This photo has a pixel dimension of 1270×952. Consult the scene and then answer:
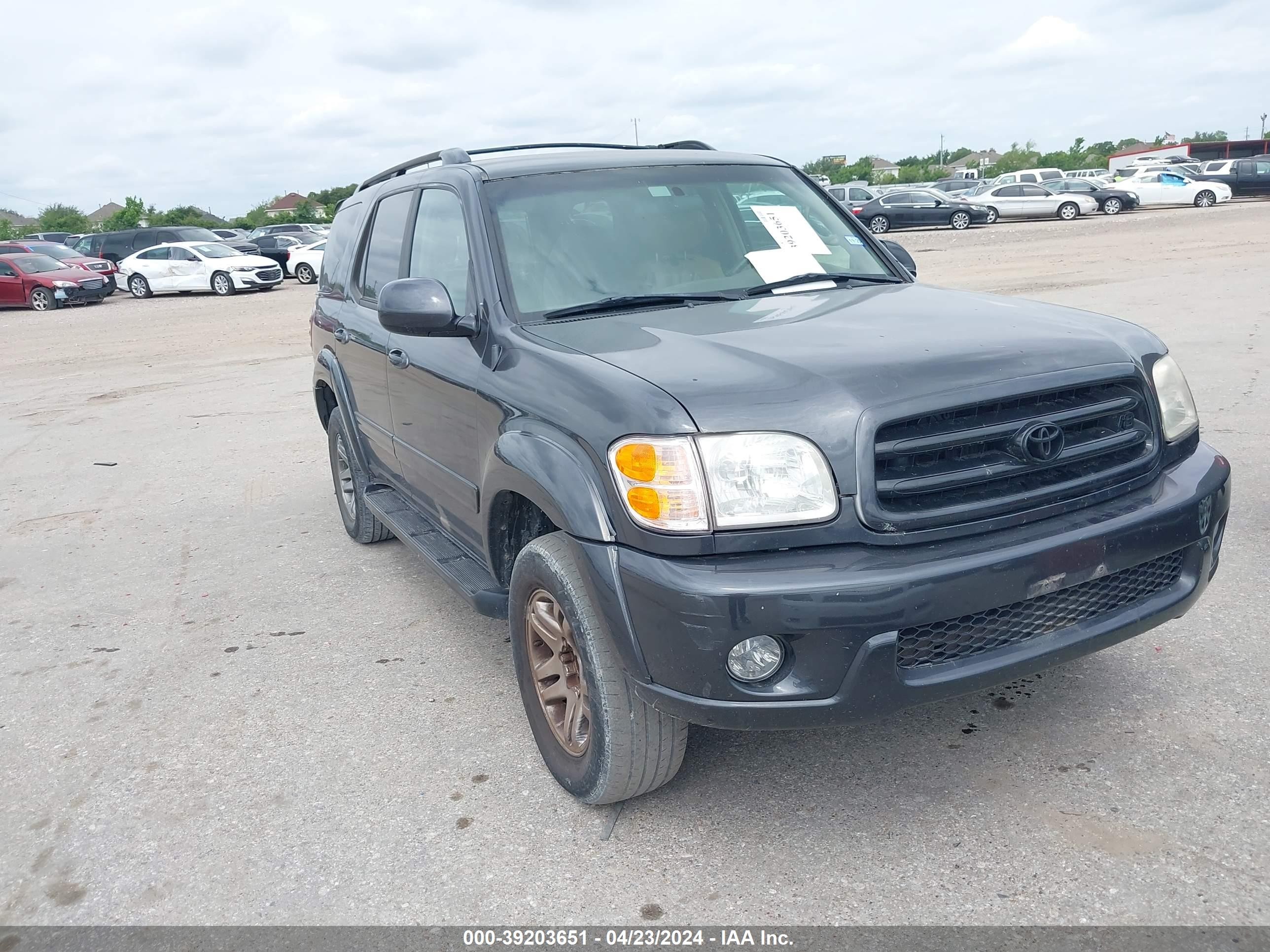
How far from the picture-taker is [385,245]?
4914 millimetres

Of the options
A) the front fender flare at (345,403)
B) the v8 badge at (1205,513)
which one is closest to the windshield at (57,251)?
the front fender flare at (345,403)

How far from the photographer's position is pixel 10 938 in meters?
2.72

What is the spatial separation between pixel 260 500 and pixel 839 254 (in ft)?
14.2

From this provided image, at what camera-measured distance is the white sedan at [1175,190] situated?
3456 cm

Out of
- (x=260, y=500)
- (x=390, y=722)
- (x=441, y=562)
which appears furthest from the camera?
(x=260, y=500)

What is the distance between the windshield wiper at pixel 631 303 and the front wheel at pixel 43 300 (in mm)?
26114

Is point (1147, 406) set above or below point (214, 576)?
above

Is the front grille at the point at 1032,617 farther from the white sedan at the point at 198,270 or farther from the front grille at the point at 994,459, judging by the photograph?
the white sedan at the point at 198,270

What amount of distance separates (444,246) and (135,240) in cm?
3148

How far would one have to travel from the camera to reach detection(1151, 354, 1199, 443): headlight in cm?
315

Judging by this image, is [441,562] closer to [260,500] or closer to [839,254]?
[839,254]

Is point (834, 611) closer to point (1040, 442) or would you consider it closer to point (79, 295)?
point (1040, 442)

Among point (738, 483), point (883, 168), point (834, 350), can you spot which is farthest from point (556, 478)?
point (883, 168)

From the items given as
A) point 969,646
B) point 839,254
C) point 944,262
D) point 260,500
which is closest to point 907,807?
point 969,646
